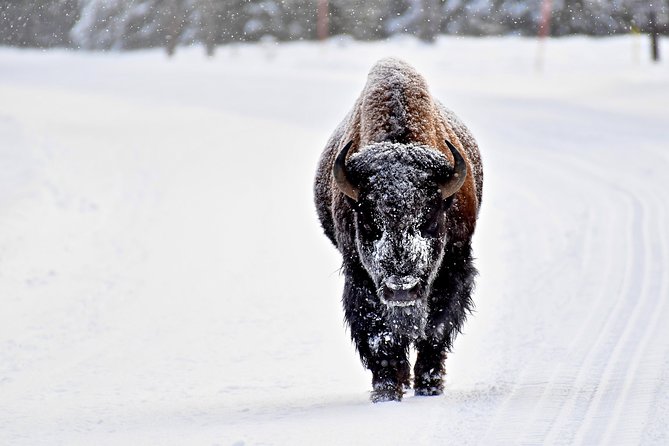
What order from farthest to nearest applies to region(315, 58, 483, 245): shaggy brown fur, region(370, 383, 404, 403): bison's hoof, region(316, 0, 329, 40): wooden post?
region(316, 0, 329, 40): wooden post < region(315, 58, 483, 245): shaggy brown fur < region(370, 383, 404, 403): bison's hoof

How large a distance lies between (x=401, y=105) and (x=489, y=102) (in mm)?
15765

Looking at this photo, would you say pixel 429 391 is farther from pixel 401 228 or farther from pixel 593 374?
pixel 401 228

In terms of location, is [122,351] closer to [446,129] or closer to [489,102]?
[446,129]

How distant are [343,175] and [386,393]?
1.30 meters

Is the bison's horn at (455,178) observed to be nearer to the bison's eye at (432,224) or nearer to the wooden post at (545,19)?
the bison's eye at (432,224)

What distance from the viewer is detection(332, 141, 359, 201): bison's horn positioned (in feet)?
16.9

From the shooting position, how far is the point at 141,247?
10406mm

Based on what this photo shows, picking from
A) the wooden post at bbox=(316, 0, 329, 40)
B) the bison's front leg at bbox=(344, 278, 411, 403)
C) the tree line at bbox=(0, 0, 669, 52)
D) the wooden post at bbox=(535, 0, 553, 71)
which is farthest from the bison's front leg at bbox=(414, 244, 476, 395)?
the wooden post at bbox=(316, 0, 329, 40)

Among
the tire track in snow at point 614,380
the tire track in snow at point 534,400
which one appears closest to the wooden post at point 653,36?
the tire track in snow at point 614,380

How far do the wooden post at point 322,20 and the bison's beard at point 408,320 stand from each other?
1212 inches

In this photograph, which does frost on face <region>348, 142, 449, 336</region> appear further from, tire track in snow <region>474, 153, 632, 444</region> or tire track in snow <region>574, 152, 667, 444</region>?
tire track in snow <region>574, 152, 667, 444</region>

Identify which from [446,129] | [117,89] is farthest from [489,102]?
[446,129]

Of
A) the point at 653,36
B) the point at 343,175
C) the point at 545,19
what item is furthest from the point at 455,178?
the point at 545,19

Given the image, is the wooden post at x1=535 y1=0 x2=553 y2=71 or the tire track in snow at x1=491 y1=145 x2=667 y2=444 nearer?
the tire track in snow at x1=491 y1=145 x2=667 y2=444
